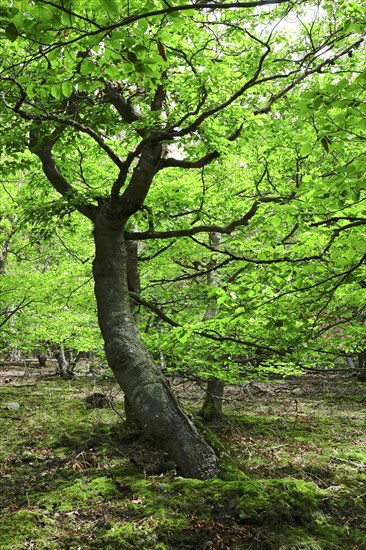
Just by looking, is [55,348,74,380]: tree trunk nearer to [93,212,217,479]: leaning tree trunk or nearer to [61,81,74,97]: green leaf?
[93,212,217,479]: leaning tree trunk

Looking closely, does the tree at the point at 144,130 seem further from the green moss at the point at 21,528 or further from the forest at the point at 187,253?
the green moss at the point at 21,528

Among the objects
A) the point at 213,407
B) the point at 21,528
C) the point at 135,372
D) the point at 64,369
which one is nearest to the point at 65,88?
the point at 135,372

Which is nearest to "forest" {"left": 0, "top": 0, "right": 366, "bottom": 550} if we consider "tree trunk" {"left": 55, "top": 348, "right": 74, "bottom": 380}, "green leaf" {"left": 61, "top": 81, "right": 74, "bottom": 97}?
"green leaf" {"left": 61, "top": 81, "right": 74, "bottom": 97}

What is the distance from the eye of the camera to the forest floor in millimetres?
4555

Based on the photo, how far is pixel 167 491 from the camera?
557cm

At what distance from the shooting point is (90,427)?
9586mm

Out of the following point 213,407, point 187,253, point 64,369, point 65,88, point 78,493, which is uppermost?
point 187,253

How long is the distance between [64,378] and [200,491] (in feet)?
58.9

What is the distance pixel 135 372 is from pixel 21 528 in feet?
8.56

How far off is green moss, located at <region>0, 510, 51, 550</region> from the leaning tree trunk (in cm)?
198

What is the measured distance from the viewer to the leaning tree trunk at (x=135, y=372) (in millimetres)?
6223

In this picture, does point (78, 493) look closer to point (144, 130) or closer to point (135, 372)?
point (135, 372)

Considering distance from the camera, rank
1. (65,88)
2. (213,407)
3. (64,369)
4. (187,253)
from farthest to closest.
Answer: (64,369) < (213,407) < (187,253) < (65,88)

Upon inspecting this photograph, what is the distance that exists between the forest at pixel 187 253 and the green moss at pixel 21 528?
29 millimetres
